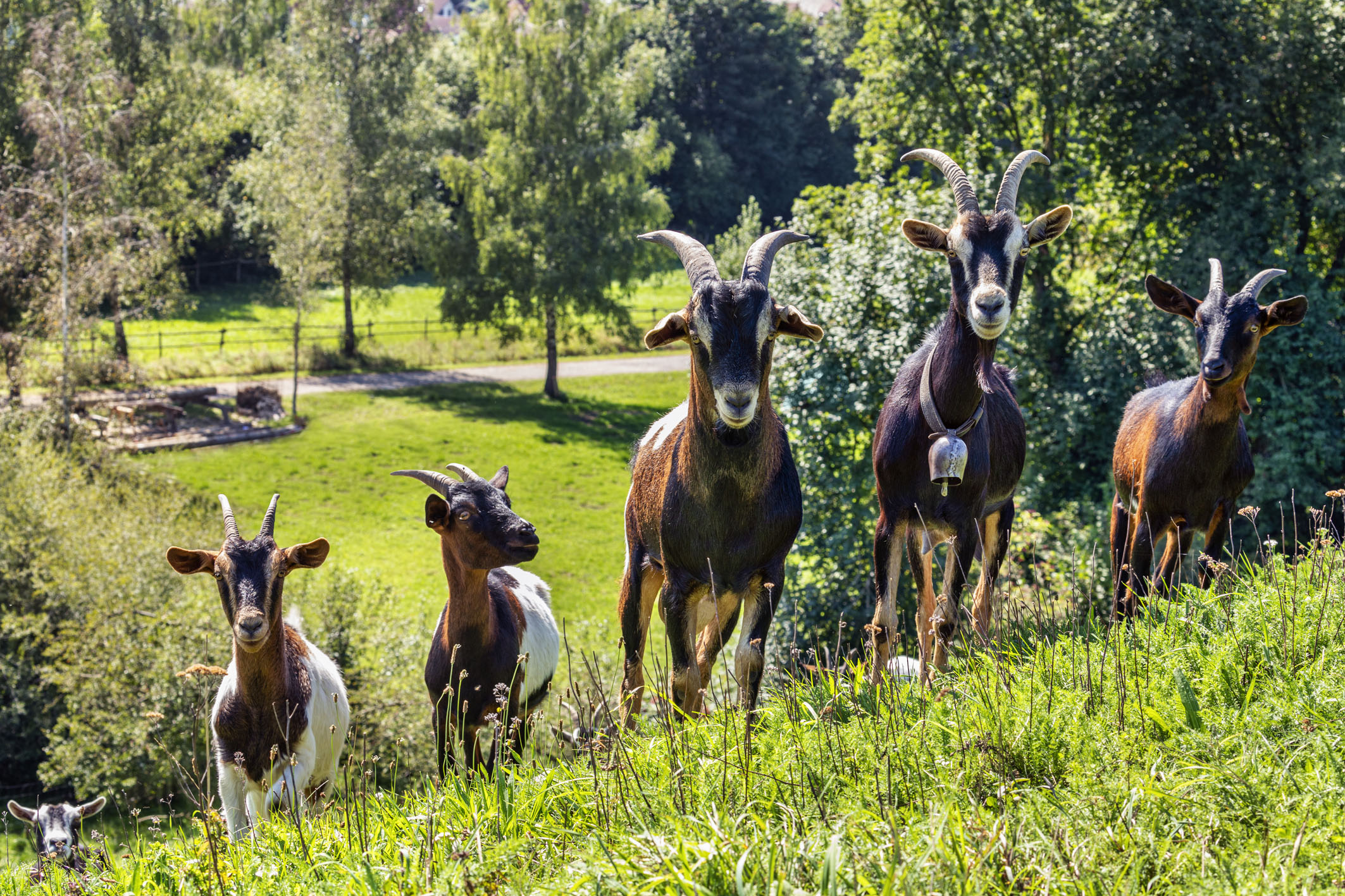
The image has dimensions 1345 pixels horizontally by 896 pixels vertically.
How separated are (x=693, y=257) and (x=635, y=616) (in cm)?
212

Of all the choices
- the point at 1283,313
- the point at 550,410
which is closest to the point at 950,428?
the point at 1283,313

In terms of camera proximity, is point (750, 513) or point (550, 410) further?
point (550, 410)

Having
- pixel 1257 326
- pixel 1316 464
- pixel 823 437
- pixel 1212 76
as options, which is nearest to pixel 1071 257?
pixel 1212 76

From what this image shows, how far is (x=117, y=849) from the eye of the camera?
41.0 feet

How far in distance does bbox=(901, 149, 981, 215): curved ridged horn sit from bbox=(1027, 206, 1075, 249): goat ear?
0.98 ft

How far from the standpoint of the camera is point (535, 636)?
7.76 metres

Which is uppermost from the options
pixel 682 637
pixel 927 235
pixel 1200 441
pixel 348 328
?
pixel 927 235

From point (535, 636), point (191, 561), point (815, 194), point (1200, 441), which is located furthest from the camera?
point (815, 194)

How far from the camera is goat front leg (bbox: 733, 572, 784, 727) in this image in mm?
5305

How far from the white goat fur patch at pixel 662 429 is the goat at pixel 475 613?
913mm

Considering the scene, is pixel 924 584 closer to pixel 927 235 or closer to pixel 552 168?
pixel 927 235

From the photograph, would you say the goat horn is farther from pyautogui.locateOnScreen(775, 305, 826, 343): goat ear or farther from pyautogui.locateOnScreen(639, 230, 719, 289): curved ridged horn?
pyautogui.locateOnScreen(775, 305, 826, 343): goat ear

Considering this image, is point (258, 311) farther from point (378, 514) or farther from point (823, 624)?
point (823, 624)

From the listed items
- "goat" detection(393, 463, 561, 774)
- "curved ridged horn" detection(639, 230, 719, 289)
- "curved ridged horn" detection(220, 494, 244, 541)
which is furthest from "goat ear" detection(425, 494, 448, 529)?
"curved ridged horn" detection(639, 230, 719, 289)
